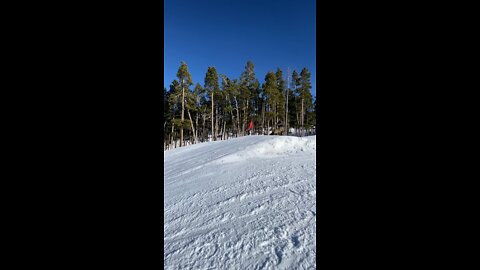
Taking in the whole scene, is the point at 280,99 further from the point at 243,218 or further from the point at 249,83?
the point at 243,218

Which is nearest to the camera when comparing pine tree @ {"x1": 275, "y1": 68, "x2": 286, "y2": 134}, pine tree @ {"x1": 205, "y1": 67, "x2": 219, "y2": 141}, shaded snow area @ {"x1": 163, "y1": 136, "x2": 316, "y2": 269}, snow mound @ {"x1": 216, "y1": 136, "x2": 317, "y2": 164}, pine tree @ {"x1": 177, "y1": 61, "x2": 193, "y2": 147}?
shaded snow area @ {"x1": 163, "y1": 136, "x2": 316, "y2": 269}

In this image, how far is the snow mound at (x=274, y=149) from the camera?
849cm

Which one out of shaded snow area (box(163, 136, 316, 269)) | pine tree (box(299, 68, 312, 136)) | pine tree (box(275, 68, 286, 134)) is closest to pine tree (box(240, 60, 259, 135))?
pine tree (box(275, 68, 286, 134))

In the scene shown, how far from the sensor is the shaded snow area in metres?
2.59

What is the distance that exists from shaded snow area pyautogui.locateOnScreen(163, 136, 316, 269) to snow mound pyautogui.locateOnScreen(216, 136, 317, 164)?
4.19 feet

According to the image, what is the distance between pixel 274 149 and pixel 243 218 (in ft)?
18.9

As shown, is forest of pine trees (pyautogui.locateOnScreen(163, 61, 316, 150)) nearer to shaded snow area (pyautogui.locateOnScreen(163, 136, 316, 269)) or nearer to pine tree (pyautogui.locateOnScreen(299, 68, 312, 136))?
pine tree (pyautogui.locateOnScreen(299, 68, 312, 136))

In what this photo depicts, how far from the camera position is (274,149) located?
912 cm

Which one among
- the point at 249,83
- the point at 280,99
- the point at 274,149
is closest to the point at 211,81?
the point at 249,83

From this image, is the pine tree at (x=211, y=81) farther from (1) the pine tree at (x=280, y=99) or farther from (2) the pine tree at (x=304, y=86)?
(2) the pine tree at (x=304, y=86)
